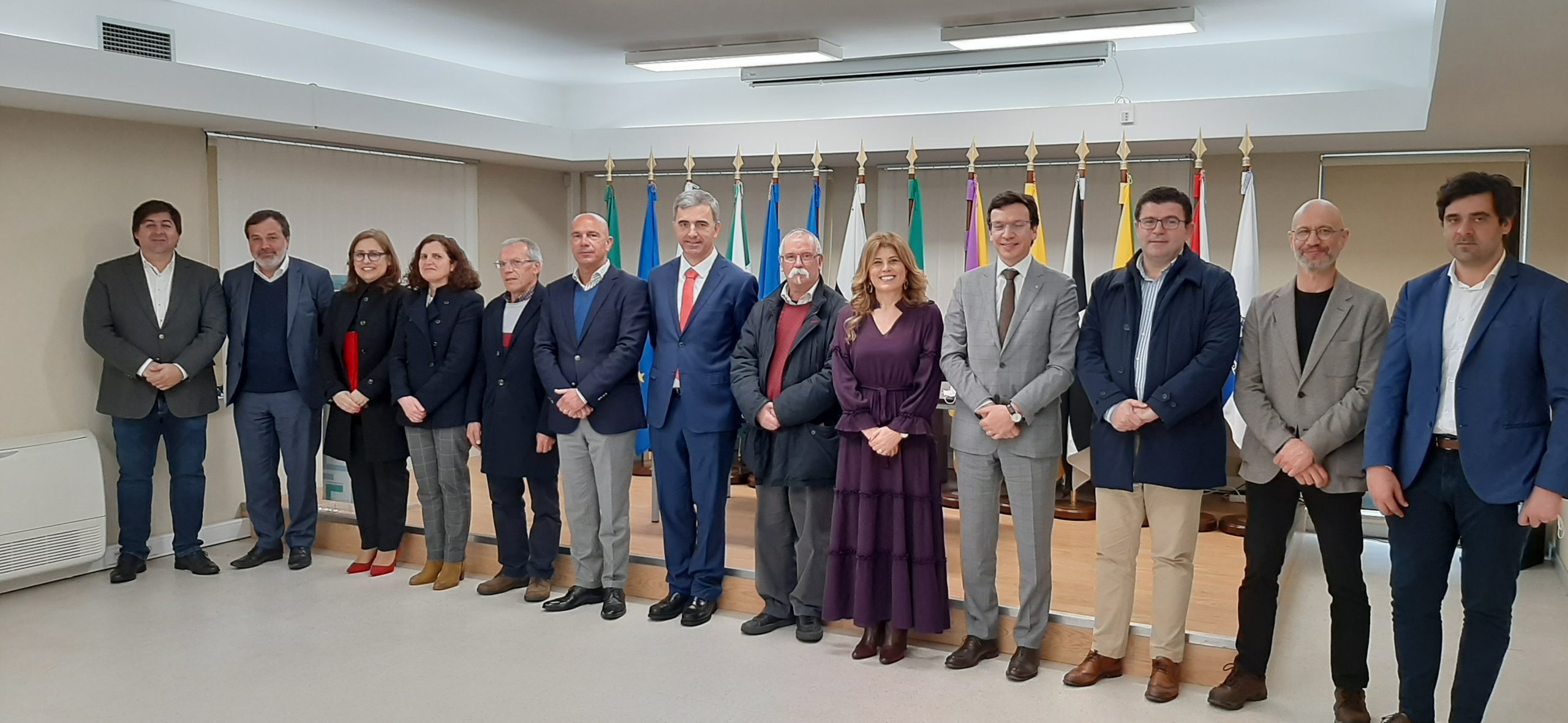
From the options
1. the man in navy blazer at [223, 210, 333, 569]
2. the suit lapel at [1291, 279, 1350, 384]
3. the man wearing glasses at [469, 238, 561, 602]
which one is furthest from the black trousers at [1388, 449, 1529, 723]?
the man in navy blazer at [223, 210, 333, 569]

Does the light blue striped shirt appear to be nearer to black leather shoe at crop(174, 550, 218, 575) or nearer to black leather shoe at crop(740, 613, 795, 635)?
black leather shoe at crop(740, 613, 795, 635)

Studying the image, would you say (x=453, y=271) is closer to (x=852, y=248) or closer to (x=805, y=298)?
(x=805, y=298)

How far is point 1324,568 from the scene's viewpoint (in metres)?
3.46

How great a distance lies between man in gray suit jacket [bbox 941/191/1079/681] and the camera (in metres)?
3.78

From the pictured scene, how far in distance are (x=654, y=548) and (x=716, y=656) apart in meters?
1.22

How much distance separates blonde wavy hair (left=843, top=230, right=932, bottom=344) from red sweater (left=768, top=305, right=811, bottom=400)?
0.22 metres

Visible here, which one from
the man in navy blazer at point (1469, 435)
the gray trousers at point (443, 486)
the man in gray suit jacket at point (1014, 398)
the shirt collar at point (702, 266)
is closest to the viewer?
Result: the man in navy blazer at point (1469, 435)

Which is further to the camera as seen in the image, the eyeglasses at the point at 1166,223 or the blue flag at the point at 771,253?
the blue flag at the point at 771,253

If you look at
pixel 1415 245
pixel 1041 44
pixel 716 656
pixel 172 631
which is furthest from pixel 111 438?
pixel 1415 245

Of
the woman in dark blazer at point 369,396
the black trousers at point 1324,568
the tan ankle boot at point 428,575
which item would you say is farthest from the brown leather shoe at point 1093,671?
the woman in dark blazer at point 369,396

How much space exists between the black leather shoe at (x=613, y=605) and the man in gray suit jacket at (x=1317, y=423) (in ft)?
7.80

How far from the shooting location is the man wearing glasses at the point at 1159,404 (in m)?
3.51

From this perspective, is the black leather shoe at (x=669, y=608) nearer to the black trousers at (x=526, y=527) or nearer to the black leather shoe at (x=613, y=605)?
the black leather shoe at (x=613, y=605)

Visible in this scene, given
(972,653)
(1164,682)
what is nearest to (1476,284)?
(1164,682)
